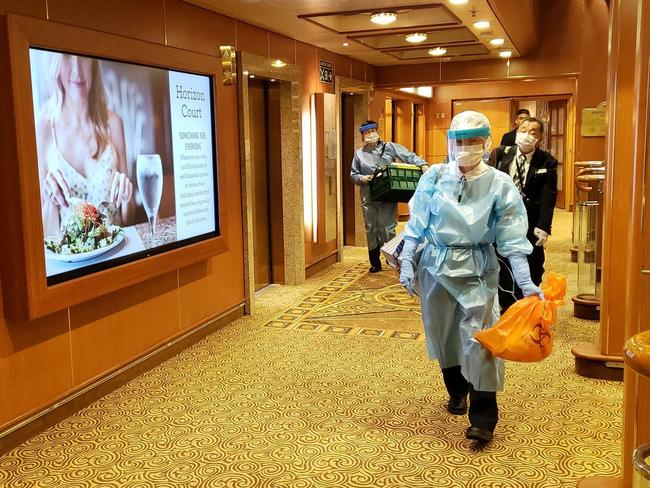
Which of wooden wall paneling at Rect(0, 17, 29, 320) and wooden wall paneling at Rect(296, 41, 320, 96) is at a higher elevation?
wooden wall paneling at Rect(296, 41, 320, 96)

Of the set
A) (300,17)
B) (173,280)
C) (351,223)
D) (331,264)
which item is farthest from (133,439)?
(351,223)

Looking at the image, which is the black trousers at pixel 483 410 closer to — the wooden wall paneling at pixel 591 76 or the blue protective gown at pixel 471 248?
the blue protective gown at pixel 471 248

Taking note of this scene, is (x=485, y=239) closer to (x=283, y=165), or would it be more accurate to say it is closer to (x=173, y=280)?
(x=173, y=280)

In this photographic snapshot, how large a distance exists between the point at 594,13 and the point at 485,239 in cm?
674

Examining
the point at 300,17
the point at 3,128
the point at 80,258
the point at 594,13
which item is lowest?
the point at 80,258

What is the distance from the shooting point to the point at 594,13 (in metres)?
8.77

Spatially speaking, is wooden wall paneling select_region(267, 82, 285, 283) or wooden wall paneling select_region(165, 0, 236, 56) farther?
wooden wall paneling select_region(267, 82, 285, 283)

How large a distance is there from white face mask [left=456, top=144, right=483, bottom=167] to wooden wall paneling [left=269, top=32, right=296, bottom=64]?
3475 mm

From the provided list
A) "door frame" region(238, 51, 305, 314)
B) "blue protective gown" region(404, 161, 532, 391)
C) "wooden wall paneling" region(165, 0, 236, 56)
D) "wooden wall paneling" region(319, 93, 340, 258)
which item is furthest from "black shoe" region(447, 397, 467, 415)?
"wooden wall paneling" region(319, 93, 340, 258)

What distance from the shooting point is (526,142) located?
5.00 metres

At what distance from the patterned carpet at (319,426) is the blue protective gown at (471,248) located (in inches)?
18.3

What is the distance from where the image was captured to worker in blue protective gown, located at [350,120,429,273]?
25.5 feet

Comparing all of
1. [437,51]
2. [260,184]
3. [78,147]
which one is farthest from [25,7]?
[437,51]

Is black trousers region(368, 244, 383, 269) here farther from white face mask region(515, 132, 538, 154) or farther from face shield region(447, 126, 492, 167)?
face shield region(447, 126, 492, 167)
